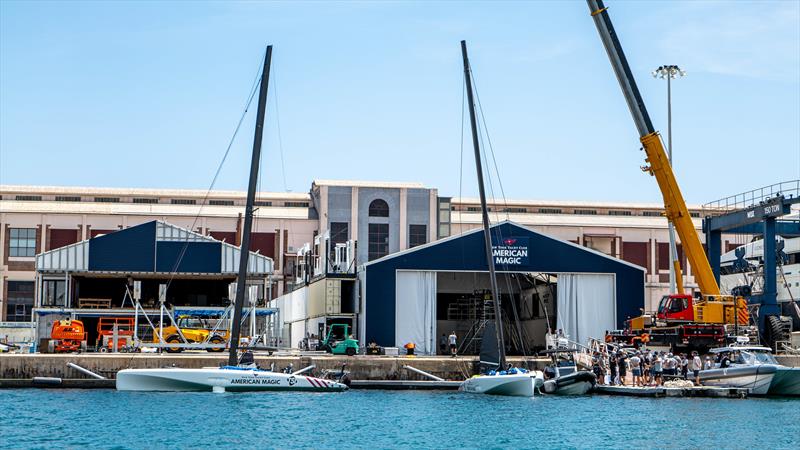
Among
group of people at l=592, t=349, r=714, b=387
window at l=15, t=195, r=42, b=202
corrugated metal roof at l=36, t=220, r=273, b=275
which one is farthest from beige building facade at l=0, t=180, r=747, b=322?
group of people at l=592, t=349, r=714, b=387

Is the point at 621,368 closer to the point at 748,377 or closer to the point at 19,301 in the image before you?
the point at 748,377

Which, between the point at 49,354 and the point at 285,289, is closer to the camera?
the point at 49,354

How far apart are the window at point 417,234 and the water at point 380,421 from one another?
47217mm

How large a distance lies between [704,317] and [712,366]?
19.3 feet

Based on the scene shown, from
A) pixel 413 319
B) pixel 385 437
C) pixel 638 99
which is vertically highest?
pixel 638 99

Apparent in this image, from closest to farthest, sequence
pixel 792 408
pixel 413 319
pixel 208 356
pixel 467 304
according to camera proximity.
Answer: pixel 792 408 < pixel 208 356 < pixel 413 319 < pixel 467 304

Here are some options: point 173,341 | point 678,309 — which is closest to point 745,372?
point 678,309

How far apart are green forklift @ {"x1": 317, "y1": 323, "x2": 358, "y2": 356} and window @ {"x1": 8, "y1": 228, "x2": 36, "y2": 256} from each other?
39.2 metres

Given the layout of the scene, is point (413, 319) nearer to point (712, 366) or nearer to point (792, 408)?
point (712, 366)

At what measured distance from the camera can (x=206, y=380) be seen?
46.8m

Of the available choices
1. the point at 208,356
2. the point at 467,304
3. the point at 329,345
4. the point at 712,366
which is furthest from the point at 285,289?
the point at 712,366

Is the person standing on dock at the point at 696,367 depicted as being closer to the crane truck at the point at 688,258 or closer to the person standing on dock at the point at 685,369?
the person standing on dock at the point at 685,369

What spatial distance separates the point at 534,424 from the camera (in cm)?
3847

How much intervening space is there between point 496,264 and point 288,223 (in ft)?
129
